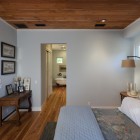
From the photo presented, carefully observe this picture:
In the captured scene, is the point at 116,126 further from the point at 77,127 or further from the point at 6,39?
the point at 6,39

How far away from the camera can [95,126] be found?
201cm

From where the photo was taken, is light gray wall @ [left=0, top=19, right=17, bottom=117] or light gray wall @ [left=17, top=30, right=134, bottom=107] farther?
light gray wall @ [left=17, top=30, right=134, bottom=107]

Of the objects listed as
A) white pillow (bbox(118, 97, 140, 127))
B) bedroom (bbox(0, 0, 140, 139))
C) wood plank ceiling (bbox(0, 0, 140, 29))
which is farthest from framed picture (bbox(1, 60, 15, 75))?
white pillow (bbox(118, 97, 140, 127))

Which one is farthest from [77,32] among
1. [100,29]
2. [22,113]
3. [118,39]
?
[22,113]

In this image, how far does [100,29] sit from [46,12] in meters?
2.11

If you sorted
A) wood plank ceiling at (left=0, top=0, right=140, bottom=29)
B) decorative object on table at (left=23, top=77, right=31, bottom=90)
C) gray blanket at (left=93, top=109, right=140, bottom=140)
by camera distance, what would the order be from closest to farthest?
1. gray blanket at (left=93, top=109, right=140, bottom=140)
2. wood plank ceiling at (left=0, top=0, right=140, bottom=29)
3. decorative object on table at (left=23, top=77, right=31, bottom=90)

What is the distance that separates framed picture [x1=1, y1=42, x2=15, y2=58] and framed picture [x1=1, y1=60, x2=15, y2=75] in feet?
0.58

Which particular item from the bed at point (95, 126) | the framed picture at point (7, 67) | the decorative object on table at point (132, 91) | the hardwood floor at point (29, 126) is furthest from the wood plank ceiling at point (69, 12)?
the hardwood floor at point (29, 126)

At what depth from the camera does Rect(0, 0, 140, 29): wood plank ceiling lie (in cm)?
292

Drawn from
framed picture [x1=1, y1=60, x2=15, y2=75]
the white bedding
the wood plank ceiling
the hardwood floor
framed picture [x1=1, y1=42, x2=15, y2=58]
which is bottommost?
the hardwood floor

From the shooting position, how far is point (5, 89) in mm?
4203

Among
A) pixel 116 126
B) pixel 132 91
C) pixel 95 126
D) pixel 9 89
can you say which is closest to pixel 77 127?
pixel 95 126

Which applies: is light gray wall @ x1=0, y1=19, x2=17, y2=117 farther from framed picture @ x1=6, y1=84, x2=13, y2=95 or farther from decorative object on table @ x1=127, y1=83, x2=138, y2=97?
decorative object on table @ x1=127, y1=83, x2=138, y2=97

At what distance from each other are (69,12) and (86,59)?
189cm
